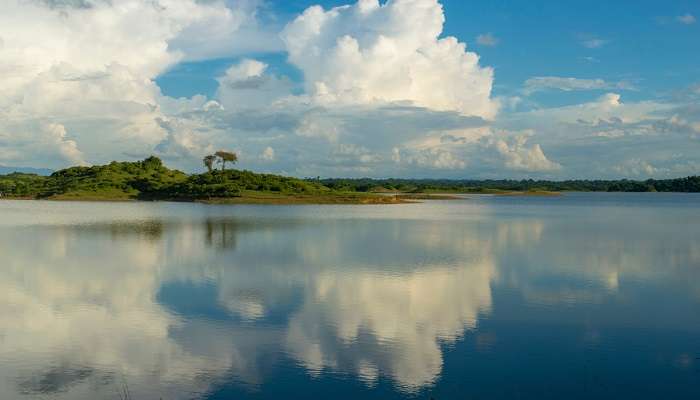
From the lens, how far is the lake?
18734 mm

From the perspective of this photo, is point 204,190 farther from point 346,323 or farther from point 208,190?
point 346,323

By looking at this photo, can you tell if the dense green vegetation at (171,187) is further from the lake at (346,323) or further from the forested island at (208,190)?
the lake at (346,323)

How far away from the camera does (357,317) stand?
26.9 m

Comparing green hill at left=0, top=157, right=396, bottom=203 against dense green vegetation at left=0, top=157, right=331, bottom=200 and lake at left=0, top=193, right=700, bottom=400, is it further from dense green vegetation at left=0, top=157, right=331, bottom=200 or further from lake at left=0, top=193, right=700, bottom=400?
lake at left=0, top=193, right=700, bottom=400

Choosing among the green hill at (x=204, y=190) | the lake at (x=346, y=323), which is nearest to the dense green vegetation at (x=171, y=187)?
the green hill at (x=204, y=190)

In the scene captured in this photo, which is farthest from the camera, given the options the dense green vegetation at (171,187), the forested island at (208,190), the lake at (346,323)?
the dense green vegetation at (171,187)

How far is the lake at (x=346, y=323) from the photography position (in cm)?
1873

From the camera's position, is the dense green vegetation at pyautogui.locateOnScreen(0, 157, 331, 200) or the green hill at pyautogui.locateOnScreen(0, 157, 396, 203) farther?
the dense green vegetation at pyautogui.locateOnScreen(0, 157, 331, 200)

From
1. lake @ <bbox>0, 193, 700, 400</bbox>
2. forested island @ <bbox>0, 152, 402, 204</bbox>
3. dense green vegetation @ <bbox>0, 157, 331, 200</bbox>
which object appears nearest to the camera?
lake @ <bbox>0, 193, 700, 400</bbox>

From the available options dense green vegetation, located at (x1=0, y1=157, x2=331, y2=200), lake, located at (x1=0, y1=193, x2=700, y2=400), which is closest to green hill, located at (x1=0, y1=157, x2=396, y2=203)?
dense green vegetation, located at (x1=0, y1=157, x2=331, y2=200)

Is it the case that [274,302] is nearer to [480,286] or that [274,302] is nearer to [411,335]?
[411,335]

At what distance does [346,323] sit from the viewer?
1021 inches

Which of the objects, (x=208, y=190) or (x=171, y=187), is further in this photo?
(x=171, y=187)

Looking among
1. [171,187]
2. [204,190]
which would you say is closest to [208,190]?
[204,190]
